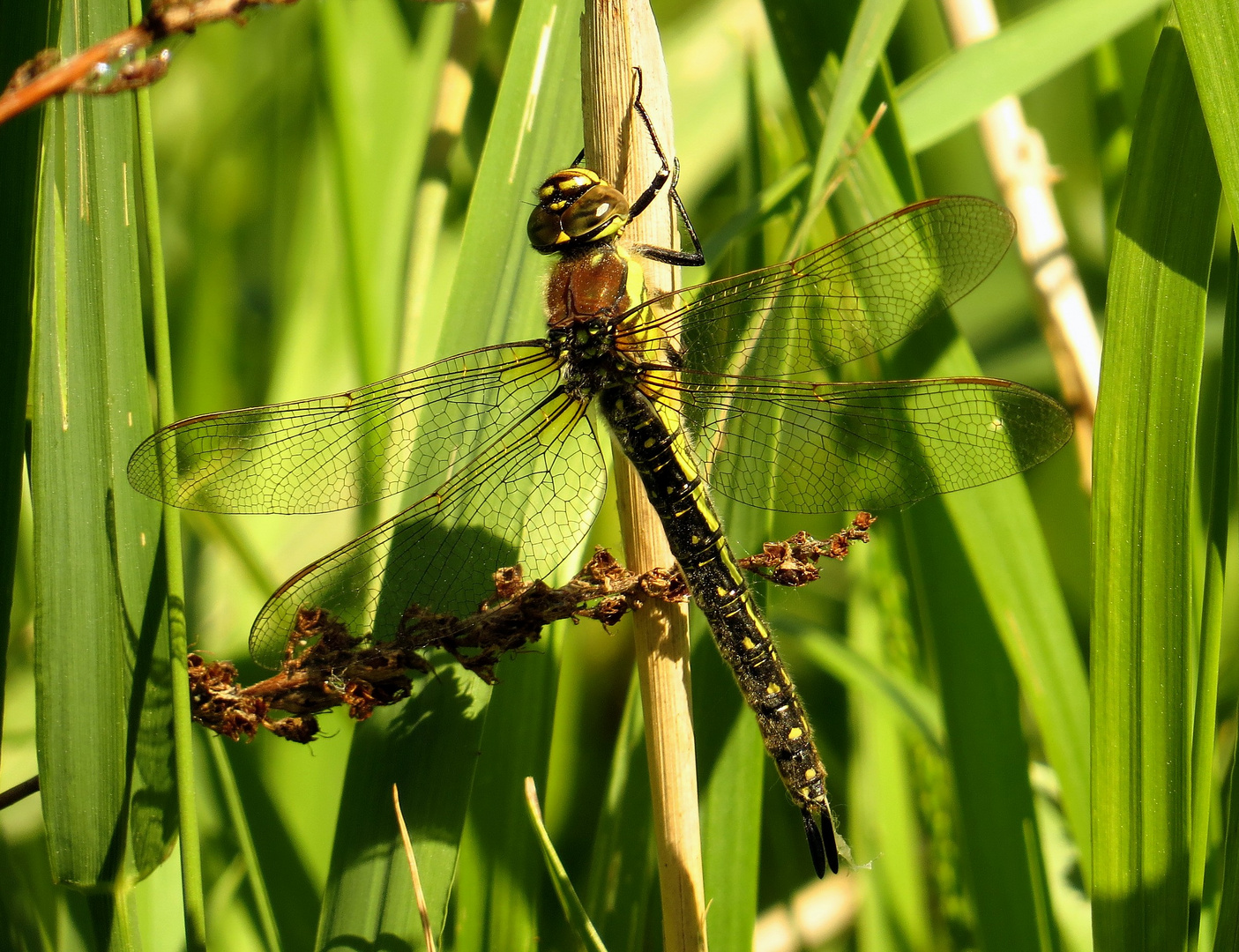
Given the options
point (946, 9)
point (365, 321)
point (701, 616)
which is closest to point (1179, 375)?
point (701, 616)

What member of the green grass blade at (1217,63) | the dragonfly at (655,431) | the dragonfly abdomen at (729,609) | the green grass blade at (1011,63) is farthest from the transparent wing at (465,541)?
the green grass blade at (1217,63)

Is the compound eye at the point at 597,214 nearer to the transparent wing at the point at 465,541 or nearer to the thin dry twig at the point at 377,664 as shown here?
the transparent wing at the point at 465,541

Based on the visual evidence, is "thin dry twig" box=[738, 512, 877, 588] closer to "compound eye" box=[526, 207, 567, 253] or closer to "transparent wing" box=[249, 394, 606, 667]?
"transparent wing" box=[249, 394, 606, 667]

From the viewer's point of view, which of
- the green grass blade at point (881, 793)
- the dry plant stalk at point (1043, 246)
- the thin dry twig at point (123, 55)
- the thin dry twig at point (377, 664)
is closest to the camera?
the thin dry twig at point (123, 55)

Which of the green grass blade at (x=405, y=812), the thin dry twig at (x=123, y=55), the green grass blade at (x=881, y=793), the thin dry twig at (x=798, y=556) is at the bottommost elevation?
the green grass blade at (x=881, y=793)

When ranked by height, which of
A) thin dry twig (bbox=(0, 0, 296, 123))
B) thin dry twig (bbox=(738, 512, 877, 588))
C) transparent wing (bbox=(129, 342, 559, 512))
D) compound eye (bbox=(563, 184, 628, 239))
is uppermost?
compound eye (bbox=(563, 184, 628, 239))

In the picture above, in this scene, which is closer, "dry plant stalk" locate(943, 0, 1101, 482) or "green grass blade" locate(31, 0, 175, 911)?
"green grass blade" locate(31, 0, 175, 911)

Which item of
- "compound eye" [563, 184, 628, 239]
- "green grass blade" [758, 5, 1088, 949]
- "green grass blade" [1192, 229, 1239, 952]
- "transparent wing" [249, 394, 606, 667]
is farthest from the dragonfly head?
"green grass blade" [1192, 229, 1239, 952]

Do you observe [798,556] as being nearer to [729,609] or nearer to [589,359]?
[729,609]
